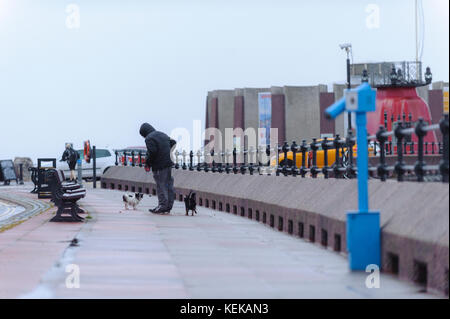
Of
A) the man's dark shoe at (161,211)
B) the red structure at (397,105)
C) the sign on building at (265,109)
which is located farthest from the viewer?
the sign on building at (265,109)

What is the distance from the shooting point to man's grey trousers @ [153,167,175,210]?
67.7 ft

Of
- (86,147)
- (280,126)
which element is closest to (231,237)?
(86,147)

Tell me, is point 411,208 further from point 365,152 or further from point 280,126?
point 280,126

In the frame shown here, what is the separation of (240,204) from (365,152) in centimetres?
1135

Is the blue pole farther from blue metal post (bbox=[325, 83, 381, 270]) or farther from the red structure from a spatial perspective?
the red structure

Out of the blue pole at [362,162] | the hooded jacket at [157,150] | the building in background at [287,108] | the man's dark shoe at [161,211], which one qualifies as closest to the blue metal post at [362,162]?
the blue pole at [362,162]

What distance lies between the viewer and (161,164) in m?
20.8

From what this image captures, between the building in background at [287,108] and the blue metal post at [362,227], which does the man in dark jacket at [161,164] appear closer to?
the blue metal post at [362,227]

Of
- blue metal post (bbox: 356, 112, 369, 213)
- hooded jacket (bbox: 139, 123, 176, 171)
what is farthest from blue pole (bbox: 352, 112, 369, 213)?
hooded jacket (bbox: 139, 123, 176, 171)

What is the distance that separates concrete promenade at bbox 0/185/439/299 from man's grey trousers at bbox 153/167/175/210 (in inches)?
181

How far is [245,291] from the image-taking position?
798 cm

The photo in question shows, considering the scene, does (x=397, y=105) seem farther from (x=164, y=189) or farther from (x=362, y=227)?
(x=362, y=227)

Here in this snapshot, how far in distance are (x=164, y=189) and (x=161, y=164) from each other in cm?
58

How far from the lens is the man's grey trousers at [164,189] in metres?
20.6
